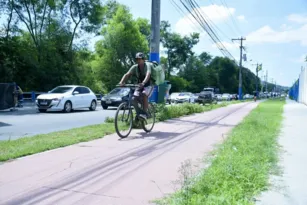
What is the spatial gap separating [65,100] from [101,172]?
12.9 meters

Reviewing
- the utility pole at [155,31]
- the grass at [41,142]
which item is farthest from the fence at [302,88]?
the grass at [41,142]

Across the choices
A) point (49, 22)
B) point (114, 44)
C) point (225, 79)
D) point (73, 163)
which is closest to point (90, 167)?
point (73, 163)

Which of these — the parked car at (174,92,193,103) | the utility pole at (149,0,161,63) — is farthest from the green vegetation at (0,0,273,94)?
the utility pole at (149,0,161,63)

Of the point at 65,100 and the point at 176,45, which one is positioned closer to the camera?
the point at 65,100

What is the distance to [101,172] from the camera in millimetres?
4801

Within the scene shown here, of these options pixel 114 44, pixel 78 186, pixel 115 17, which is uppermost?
pixel 115 17

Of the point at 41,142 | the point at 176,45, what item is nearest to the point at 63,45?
the point at 41,142

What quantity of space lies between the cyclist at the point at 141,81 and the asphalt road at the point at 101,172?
3.71 feet

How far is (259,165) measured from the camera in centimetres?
493

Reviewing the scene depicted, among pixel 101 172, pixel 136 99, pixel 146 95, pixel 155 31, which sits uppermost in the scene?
pixel 155 31

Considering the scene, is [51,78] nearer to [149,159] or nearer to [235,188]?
[149,159]

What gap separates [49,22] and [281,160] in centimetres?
3051

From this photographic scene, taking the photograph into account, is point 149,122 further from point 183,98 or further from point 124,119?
point 183,98

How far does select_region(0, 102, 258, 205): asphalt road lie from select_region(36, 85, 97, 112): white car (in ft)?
33.4
